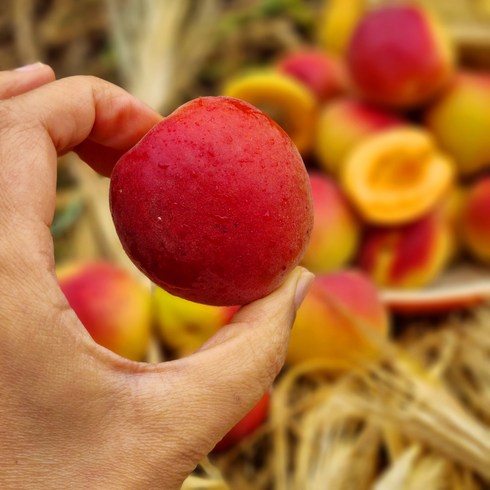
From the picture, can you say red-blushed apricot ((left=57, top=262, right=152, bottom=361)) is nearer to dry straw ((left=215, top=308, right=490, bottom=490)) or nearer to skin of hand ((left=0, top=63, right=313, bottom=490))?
dry straw ((left=215, top=308, right=490, bottom=490))

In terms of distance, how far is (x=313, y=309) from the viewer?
0.96 m

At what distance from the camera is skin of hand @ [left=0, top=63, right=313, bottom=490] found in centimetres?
37

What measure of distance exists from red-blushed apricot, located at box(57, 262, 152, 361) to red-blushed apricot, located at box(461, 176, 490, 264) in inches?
23.7

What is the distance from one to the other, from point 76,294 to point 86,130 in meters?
0.50

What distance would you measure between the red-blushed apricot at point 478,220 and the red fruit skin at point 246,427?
0.55 meters

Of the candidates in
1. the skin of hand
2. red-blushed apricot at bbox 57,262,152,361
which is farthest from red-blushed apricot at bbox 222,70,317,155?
the skin of hand

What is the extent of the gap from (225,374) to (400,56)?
3.00ft

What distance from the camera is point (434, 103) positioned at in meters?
1.26

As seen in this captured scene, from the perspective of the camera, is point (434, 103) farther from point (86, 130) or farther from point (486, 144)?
point (86, 130)

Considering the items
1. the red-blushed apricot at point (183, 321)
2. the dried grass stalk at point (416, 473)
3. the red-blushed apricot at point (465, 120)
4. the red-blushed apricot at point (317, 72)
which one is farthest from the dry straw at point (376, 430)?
the red-blushed apricot at point (317, 72)

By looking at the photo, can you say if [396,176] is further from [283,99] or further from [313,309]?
[313,309]

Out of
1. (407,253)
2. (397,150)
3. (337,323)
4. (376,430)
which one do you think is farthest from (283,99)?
(376,430)

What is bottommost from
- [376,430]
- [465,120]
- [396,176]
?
[376,430]

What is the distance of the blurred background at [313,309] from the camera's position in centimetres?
83
